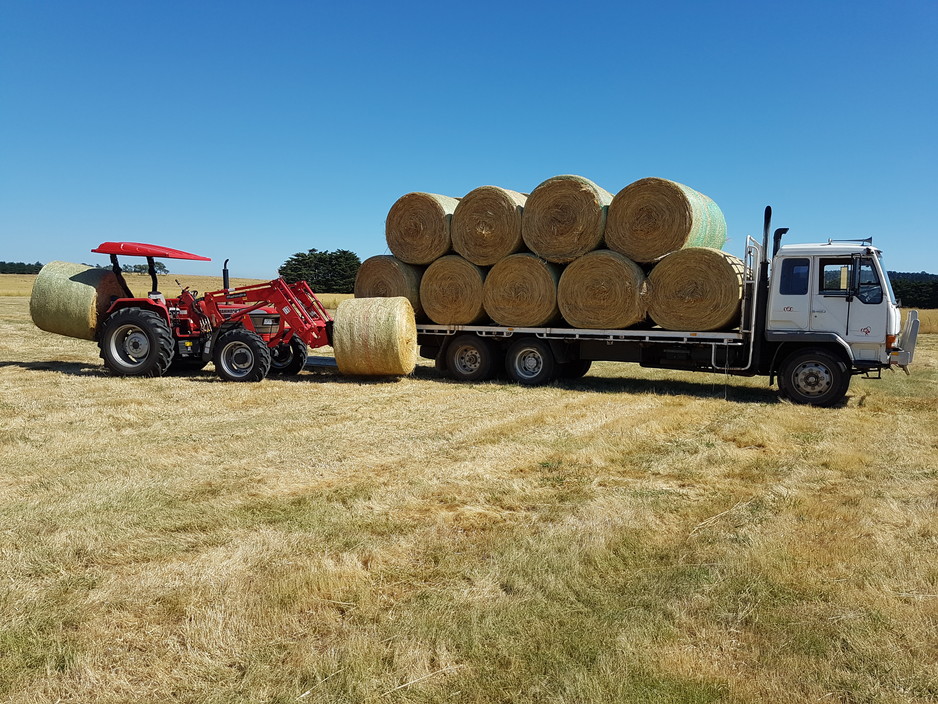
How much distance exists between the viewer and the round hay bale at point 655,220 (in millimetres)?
10180

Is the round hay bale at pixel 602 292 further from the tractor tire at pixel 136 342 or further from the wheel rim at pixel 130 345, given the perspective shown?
the wheel rim at pixel 130 345

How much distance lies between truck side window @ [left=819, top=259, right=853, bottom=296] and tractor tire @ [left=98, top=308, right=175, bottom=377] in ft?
32.1

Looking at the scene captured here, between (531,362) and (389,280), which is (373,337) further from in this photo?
(531,362)

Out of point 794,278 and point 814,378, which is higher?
point 794,278

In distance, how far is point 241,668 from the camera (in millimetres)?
2752

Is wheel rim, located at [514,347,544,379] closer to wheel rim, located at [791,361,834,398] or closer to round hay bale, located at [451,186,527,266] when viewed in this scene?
round hay bale, located at [451,186,527,266]

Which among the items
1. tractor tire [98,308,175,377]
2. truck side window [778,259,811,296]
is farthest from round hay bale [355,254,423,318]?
truck side window [778,259,811,296]

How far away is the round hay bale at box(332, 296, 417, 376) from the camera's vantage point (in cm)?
1117

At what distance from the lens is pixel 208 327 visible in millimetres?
11828

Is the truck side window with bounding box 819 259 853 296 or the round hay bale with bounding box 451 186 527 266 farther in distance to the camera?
the round hay bale with bounding box 451 186 527 266

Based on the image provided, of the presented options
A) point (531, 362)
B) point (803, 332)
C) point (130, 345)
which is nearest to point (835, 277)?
point (803, 332)

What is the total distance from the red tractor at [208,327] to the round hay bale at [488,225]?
2.71m

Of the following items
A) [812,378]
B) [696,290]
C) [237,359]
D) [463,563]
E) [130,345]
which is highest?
[696,290]

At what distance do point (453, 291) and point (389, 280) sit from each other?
4.17ft
